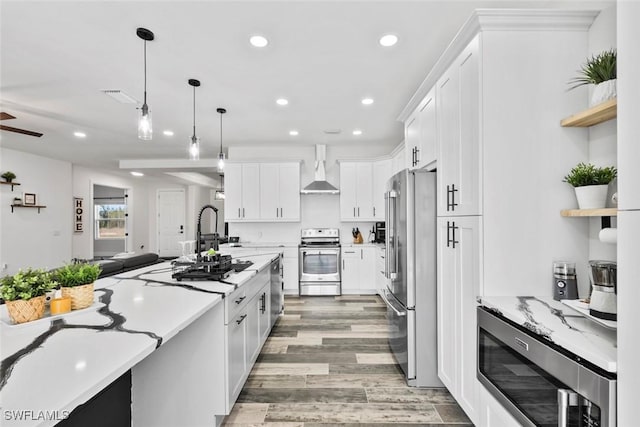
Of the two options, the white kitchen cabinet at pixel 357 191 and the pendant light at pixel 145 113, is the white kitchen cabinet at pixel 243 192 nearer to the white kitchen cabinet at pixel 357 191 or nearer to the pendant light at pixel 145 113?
the white kitchen cabinet at pixel 357 191

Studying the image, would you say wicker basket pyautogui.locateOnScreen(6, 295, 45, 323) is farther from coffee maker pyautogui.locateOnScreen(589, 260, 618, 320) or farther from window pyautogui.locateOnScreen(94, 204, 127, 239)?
window pyautogui.locateOnScreen(94, 204, 127, 239)

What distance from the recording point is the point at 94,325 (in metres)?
1.17

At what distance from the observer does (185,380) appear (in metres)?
1.71

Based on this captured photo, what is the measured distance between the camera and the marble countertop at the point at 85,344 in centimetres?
73

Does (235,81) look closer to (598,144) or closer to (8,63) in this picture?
(8,63)

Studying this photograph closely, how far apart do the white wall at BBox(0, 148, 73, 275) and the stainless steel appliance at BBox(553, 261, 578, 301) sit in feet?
26.5

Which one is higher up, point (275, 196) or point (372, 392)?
point (275, 196)

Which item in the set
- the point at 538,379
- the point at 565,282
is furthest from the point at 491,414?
the point at 565,282

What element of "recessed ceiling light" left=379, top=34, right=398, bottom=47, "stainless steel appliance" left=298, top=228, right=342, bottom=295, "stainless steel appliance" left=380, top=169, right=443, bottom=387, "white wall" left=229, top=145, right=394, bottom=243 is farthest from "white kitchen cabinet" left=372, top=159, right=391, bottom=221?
"recessed ceiling light" left=379, top=34, right=398, bottom=47

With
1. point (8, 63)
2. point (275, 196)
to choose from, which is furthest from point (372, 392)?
point (8, 63)

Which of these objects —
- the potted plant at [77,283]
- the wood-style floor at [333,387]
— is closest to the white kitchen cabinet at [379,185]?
the wood-style floor at [333,387]

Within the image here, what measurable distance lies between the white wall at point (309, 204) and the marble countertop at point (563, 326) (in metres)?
4.26

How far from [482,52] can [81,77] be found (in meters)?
3.46

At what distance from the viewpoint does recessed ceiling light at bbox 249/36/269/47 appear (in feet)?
7.23
